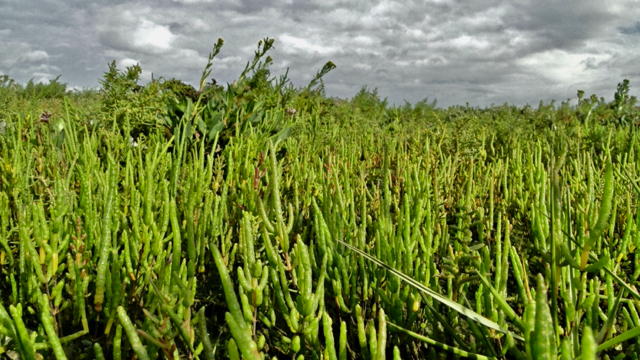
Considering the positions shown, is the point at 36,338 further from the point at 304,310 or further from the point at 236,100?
the point at 236,100

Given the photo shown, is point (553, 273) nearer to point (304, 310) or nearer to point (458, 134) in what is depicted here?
point (304, 310)

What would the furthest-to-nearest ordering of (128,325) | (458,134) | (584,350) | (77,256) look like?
(458,134), (77,256), (128,325), (584,350)

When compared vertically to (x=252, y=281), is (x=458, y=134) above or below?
above

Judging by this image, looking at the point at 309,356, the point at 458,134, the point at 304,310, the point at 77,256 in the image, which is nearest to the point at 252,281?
the point at 304,310

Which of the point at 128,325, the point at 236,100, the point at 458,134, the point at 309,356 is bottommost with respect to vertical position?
the point at 309,356

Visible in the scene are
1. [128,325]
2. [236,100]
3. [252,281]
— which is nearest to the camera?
[128,325]

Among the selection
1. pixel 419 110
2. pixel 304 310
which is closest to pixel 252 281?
pixel 304 310

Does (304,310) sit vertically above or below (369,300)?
above

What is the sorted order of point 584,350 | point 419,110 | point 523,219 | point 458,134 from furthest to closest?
point 419,110, point 458,134, point 523,219, point 584,350

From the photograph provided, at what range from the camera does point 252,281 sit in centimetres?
77

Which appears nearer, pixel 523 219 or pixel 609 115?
pixel 523 219

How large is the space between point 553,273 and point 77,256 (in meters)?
1.05

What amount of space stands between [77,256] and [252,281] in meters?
0.57

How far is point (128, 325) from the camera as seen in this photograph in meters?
0.62
